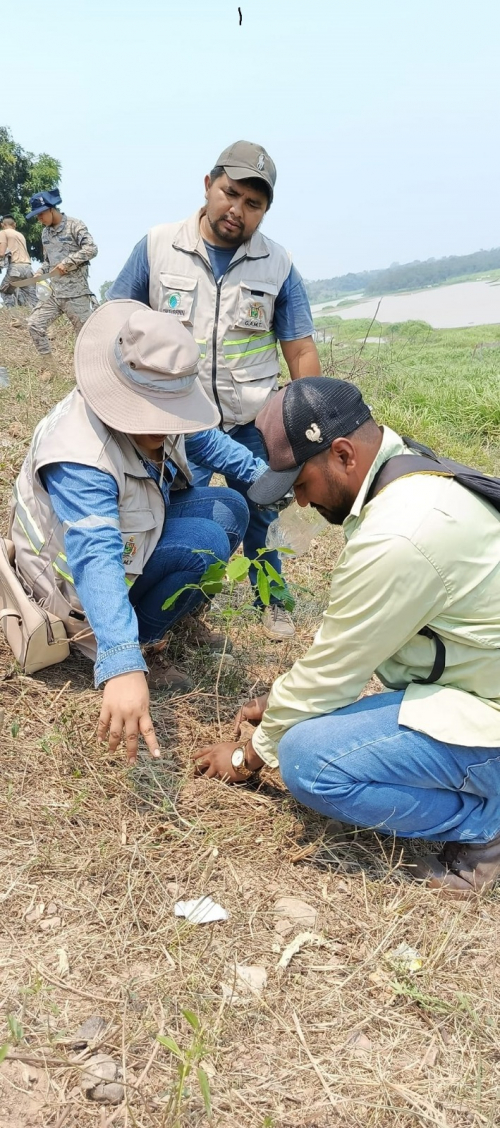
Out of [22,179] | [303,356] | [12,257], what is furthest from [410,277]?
[303,356]

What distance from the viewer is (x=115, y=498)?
216 centimetres

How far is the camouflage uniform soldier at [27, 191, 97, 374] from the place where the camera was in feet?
→ 24.0

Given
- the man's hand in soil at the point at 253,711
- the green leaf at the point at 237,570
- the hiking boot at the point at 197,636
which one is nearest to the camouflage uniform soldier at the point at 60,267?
the hiking boot at the point at 197,636

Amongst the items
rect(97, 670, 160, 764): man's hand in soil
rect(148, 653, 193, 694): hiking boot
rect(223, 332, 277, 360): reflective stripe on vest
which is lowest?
rect(148, 653, 193, 694): hiking boot

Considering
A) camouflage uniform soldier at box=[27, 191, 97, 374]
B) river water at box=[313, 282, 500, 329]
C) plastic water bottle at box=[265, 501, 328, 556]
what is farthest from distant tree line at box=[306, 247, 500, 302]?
plastic water bottle at box=[265, 501, 328, 556]

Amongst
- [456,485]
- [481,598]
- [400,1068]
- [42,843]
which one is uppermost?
[456,485]

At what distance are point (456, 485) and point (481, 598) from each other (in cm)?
24

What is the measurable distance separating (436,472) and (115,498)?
84cm

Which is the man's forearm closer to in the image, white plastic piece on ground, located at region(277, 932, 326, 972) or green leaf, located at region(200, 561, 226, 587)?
green leaf, located at region(200, 561, 226, 587)

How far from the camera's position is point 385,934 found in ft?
6.03

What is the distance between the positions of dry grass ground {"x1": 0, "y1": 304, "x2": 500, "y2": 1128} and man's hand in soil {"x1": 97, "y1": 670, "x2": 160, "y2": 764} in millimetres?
328

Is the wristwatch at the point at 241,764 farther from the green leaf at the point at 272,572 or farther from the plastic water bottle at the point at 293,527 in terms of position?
the plastic water bottle at the point at 293,527

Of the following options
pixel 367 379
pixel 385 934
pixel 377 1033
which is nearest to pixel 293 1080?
pixel 377 1033

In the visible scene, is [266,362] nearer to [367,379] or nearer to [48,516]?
[48,516]
